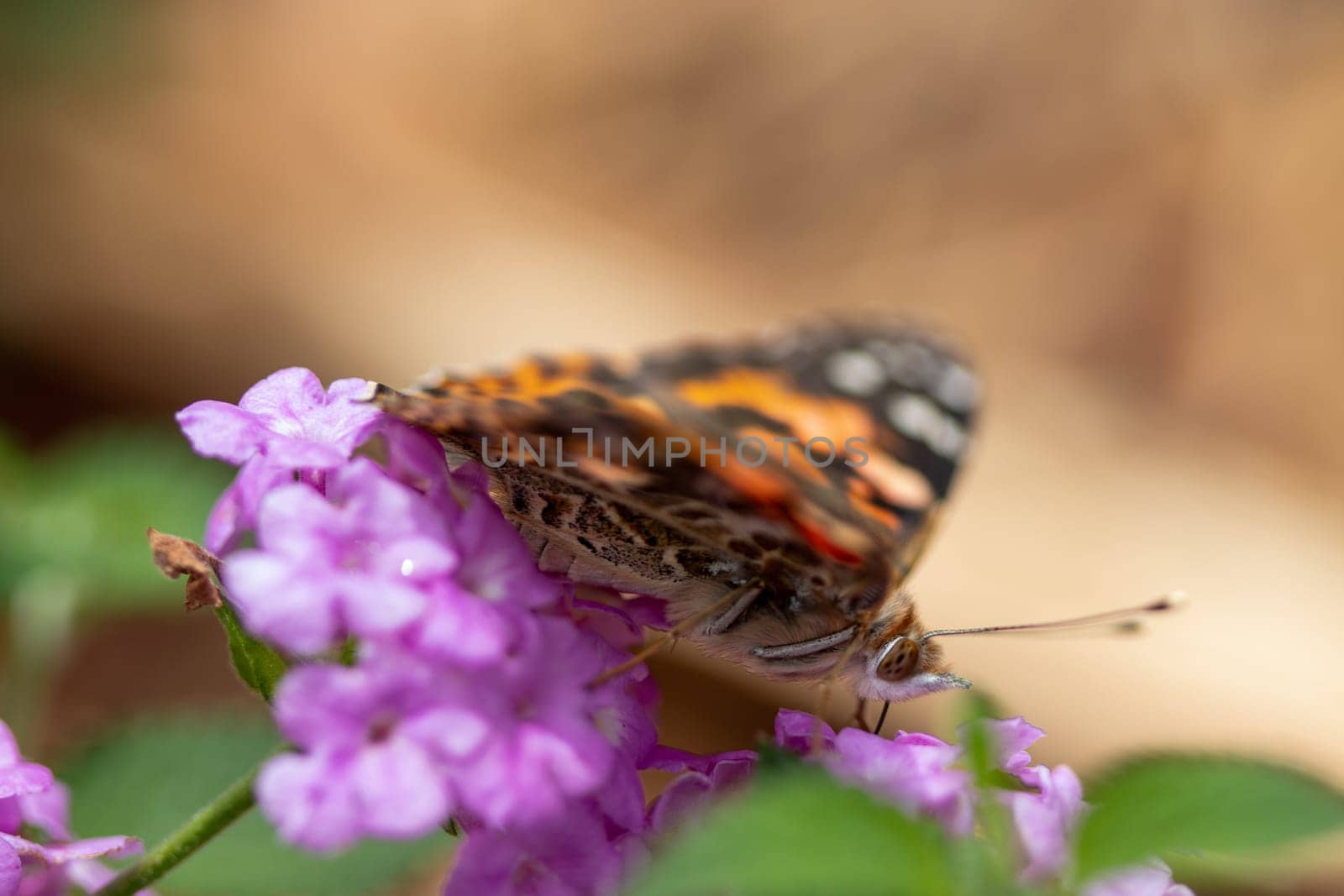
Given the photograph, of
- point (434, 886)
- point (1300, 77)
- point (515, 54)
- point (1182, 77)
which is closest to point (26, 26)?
point (515, 54)

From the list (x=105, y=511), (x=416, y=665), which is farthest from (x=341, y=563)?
(x=105, y=511)

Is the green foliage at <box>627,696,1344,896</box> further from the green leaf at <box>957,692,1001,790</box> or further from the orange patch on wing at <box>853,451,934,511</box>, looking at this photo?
the orange patch on wing at <box>853,451,934,511</box>

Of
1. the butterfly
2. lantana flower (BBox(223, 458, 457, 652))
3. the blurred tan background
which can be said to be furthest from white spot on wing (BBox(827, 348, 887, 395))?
the blurred tan background

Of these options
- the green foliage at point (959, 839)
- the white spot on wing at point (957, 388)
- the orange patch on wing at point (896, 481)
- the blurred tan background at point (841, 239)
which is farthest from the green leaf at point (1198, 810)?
the blurred tan background at point (841, 239)

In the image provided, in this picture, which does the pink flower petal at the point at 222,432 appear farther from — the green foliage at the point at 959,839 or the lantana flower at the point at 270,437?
the green foliage at the point at 959,839

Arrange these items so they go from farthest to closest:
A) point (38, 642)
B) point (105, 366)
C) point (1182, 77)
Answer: point (1182, 77) < point (105, 366) < point (38, 642)

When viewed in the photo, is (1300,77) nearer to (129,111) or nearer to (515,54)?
(515,54)
